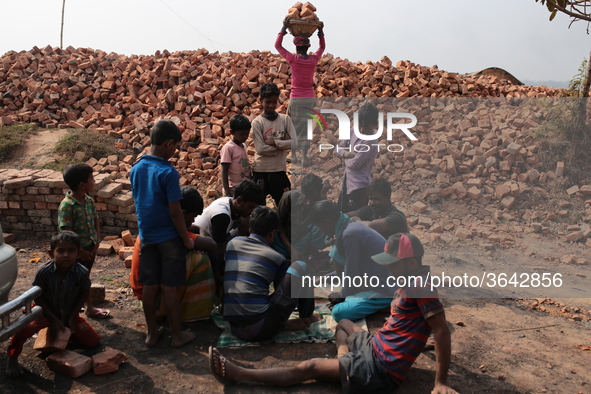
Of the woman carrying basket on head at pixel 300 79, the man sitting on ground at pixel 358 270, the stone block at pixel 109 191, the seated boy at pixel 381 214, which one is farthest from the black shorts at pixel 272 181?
the stone block at pixel 109 191

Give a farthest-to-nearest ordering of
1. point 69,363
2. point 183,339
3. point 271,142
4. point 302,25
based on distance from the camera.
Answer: point 302,25 < point 271,142 < point 183,339 < point 69,363

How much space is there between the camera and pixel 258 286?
12.1 feet

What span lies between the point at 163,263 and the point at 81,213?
101 centimetres

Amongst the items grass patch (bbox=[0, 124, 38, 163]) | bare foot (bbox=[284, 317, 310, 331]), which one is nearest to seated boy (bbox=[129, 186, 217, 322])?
bare foot (bbox=[284, 317, 310, 331])

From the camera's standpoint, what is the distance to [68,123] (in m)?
10.3

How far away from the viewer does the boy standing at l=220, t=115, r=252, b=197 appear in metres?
5.02

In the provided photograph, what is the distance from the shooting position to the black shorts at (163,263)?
3645mm

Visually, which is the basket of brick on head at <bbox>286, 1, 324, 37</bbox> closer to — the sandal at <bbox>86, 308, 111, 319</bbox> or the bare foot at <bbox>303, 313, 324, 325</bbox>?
the bare foot at <bbox>303, 313, 324, 325</bbox>

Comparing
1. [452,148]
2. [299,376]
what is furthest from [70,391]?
[452,148]

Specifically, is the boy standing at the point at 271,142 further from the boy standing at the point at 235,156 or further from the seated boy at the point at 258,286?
the seated boy at the point at 258,286

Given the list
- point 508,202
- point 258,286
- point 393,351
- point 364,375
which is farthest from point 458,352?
point 508,202

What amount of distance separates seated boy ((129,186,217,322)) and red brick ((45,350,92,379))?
0.72m

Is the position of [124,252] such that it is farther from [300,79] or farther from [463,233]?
[463,233]

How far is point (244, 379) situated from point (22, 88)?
11.1 m
